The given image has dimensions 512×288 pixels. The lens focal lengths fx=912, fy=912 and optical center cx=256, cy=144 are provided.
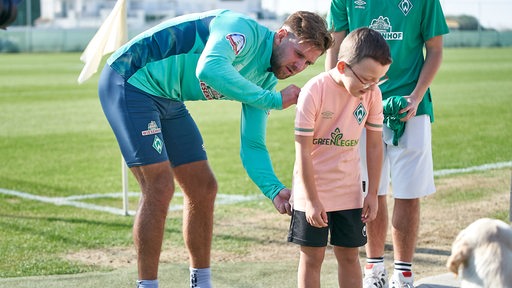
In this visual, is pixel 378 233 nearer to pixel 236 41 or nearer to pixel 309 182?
pixel 309 182

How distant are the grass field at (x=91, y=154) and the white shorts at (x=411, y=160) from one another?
1645 millimetres

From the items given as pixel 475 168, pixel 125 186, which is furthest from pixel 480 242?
pixel 475 168

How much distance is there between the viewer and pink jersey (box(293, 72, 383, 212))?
495 centimetres

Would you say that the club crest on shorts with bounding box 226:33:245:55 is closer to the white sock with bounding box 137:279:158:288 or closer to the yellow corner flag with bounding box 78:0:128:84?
the white sock with bounding box 137:279:158:288

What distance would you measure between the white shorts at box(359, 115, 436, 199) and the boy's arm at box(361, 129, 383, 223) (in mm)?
802

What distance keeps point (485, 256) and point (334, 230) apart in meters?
1.81

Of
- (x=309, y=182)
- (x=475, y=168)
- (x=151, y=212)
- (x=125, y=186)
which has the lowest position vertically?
(x=475, y=168)

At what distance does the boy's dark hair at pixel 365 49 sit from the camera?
4.80 m

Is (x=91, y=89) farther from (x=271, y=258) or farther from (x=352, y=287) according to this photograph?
(x=352, y=287)

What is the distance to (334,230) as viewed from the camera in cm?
511

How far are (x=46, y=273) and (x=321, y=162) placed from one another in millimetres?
2586

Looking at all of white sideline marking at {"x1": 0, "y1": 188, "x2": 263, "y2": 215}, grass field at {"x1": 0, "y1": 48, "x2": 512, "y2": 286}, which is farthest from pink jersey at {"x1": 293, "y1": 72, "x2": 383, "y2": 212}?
white sideline marking at {"x1": 0, "y1": 188, "x2": 263, "y2": 215}

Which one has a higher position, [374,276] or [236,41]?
[236,41]

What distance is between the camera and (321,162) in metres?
5.03
